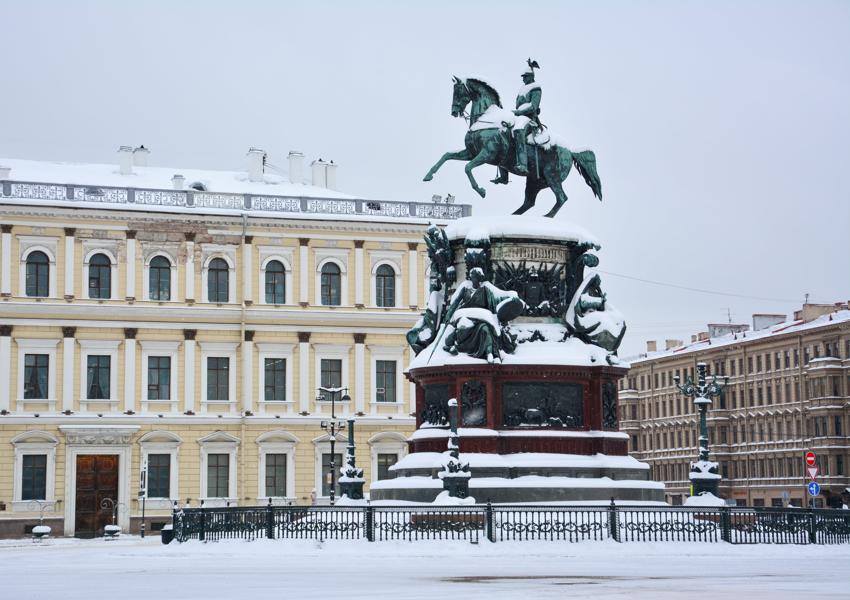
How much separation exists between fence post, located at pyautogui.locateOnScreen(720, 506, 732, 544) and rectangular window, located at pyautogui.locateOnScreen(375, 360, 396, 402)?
3911 cm

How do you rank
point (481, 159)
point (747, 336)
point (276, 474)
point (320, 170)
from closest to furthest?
point (481, 159), point (276, 474), point (320, 170), point (747, 336)

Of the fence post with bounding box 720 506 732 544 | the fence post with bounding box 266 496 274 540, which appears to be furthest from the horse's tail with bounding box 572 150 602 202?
the fence post with bounding box 266 496 274 540

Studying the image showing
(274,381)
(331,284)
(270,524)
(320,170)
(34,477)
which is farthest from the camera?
(320,170)

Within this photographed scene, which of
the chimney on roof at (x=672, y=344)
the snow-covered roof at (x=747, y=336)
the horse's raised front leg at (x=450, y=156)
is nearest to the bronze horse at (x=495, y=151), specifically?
the horse's raised front leg at (x=450, y=156)

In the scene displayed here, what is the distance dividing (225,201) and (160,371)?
772cm

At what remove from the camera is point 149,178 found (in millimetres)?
68875

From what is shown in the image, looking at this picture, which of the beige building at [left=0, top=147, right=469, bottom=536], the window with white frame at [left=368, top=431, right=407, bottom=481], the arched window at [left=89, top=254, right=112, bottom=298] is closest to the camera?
the beige building at [left=0, top=147, right=469, bottom=536]

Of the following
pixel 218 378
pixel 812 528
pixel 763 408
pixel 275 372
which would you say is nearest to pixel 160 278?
pixel 218 378

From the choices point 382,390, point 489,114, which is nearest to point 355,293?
point 382,390

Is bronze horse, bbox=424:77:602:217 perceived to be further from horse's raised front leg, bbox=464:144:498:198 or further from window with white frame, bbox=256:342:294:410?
window with white frame, bbox=256:342:294:410

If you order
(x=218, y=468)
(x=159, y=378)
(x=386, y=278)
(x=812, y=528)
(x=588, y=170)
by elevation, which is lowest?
(x=812, y=528)

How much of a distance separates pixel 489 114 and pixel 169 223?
33.9m

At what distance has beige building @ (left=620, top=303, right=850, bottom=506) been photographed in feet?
306

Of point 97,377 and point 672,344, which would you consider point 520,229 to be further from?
point 672,344
